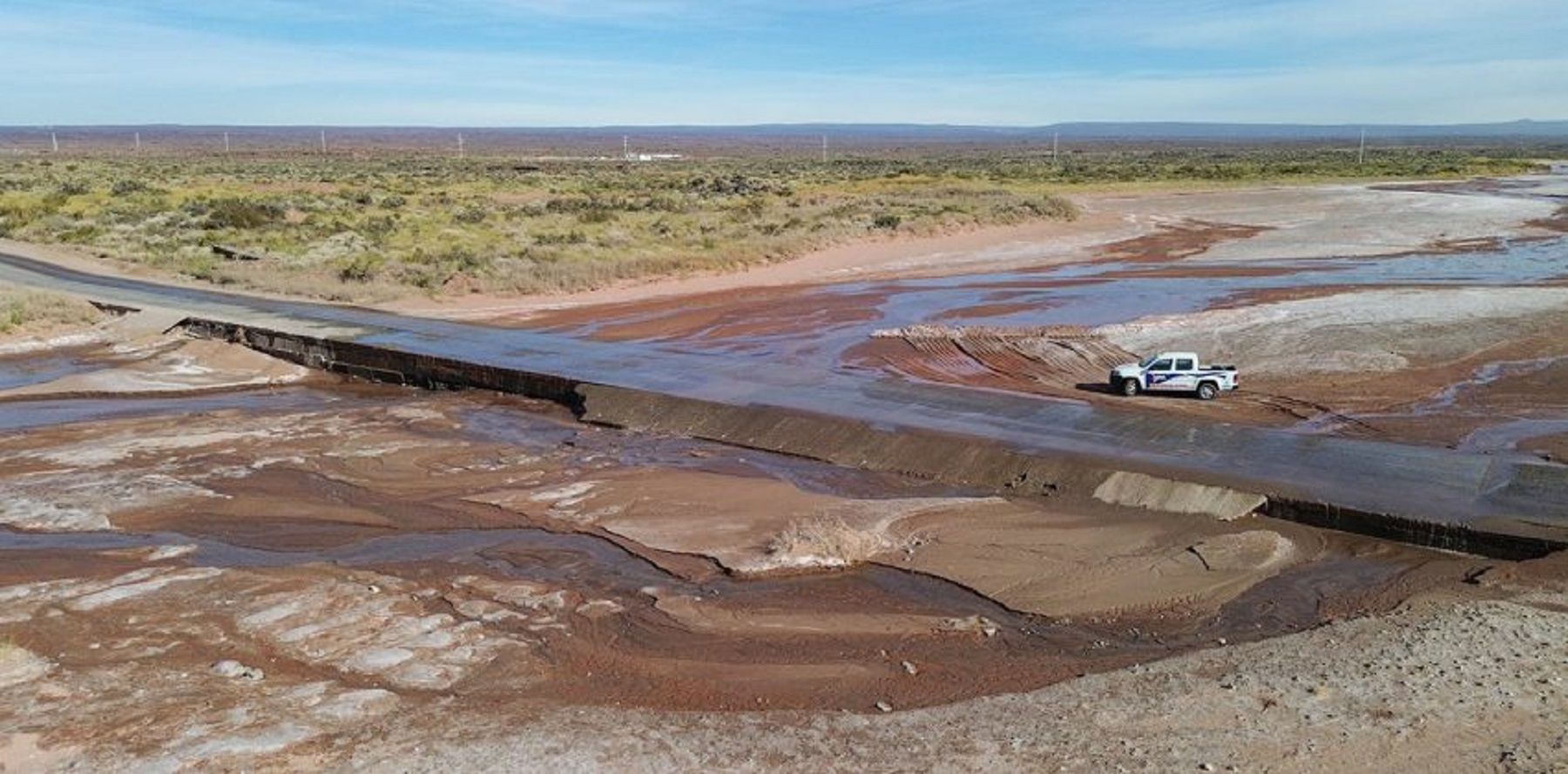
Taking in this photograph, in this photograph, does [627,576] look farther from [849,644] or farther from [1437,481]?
[1437,481]

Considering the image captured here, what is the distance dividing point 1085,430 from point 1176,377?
183 inches

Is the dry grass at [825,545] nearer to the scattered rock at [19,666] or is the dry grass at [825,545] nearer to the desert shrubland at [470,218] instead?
the scattered rock at [19,666]

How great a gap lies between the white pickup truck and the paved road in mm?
2543

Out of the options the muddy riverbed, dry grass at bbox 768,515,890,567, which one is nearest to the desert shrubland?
the muddy riverbed

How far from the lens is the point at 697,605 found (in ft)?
45.0

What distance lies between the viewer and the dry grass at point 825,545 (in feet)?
49.9

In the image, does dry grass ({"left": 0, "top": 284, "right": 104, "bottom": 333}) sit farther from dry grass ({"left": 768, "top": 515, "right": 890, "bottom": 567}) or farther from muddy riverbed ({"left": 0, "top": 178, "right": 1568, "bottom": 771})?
dry grass ({"left": 768, "top": 515, "right": 890, "bottom": 567})

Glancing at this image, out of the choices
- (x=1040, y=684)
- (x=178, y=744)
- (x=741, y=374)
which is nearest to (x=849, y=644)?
(x=1040, y=684)

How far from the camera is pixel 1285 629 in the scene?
42.2 feet

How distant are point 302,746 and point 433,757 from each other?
1053 millimetres

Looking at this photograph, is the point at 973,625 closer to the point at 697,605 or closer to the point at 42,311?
the point at 697,605

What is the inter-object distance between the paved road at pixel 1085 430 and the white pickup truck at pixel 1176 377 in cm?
254

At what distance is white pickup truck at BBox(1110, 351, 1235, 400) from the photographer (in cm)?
2416

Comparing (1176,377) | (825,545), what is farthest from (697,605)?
(1176,377)
